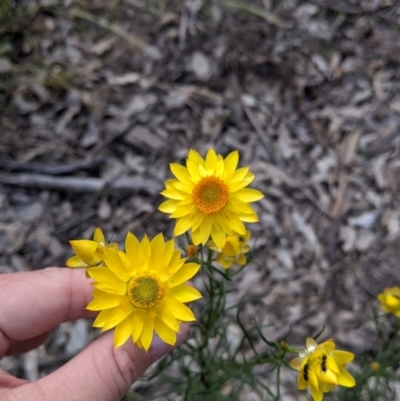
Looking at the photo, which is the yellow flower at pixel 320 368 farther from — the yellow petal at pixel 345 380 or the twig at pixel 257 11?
the twig at pixel 257 11

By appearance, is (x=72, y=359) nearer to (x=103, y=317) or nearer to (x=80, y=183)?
(x=103, y=317)

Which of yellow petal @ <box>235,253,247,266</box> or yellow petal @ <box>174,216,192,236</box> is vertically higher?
yellow petal @ <box>174,216,192,236</box>

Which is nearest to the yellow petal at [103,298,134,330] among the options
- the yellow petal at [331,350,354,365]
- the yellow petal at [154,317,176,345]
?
the yellow petal at [154,317,176,345]

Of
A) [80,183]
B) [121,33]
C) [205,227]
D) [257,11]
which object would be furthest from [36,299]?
[257,11]

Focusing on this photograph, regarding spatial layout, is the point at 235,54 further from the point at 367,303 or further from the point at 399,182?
the point at 367,303

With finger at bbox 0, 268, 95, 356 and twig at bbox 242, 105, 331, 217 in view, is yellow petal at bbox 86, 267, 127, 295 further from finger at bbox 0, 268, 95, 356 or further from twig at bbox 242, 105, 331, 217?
twig at bbox 242, 105, 331, 217

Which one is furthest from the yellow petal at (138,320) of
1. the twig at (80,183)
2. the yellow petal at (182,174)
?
the twig at (80,183)

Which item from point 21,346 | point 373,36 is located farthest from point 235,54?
point 21,346
